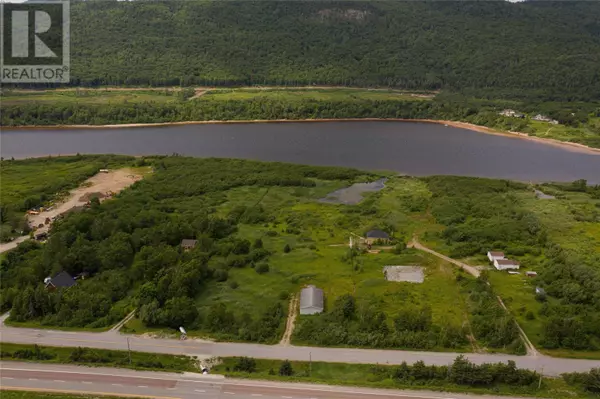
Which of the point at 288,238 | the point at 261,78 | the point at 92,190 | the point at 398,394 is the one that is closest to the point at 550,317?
the point at 398,394

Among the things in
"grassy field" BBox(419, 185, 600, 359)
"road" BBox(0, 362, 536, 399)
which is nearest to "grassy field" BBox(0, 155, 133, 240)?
"road" BBox(0, 362, 536, 399)

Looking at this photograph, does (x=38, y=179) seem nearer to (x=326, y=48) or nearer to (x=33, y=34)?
(x=33, y=34)

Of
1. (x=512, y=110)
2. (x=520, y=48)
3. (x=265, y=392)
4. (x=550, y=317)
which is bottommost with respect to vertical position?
(x=265, y=392)

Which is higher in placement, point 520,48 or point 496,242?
point 520,48

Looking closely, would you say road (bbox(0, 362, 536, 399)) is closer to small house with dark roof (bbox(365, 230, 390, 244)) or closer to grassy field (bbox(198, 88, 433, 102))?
small house with dark roof (bbox(365, 230, 390, 244))

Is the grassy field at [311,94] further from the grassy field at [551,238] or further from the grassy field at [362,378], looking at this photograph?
the grassy field at [362,378]

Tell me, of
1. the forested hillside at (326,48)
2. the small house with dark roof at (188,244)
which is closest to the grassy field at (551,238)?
the small house with dark roof at (188,244)

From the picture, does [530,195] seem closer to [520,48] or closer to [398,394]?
[398,394]
